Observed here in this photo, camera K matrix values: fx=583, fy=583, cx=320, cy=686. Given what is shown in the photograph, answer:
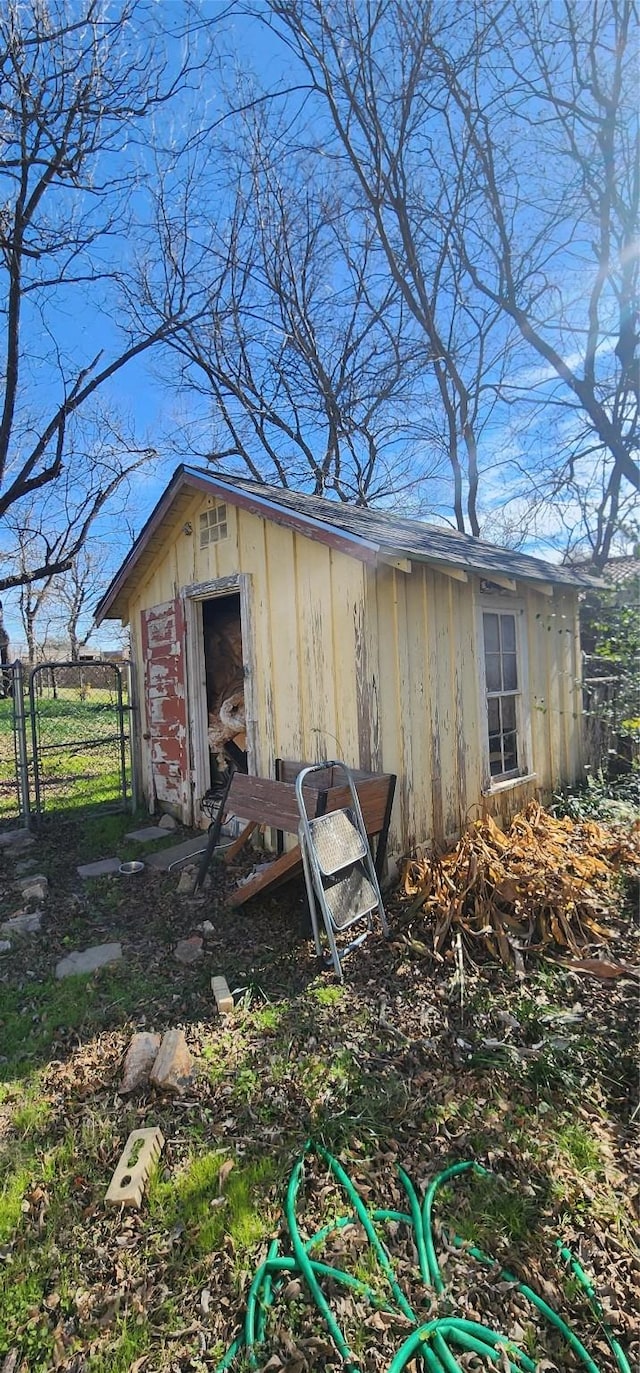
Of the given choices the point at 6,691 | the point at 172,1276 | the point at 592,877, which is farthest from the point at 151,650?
the point at 172,1276

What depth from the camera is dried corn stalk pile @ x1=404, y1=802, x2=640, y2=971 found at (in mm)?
3797

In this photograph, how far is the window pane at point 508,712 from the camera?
235 inches

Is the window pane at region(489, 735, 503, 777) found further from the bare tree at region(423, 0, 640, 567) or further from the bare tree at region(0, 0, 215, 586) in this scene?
the bare tree at region(0, 0, 215, 586)

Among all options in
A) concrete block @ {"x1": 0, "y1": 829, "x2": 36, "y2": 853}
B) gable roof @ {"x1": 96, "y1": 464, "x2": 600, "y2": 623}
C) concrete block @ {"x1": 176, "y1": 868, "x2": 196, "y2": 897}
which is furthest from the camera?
concrete block @ {"x1": 0, "y1": 829, "x2": 36, "y2": 853}

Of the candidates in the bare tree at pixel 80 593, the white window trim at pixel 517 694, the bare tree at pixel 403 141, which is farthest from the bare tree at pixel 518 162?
the bare tree at pixel 80 593

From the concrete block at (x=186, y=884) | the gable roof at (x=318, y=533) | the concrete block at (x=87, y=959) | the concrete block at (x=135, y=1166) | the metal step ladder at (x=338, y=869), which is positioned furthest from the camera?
the concrete block at (x=186, y=884)

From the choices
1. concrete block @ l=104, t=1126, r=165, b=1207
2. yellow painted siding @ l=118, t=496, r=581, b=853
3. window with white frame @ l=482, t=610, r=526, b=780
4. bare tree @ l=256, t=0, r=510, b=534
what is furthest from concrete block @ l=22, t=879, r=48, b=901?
bare tree @ l=256, t=0, r=510, b=534

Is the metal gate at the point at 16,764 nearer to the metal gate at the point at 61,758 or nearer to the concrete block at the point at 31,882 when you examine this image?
the metal gate at the point at 61,758

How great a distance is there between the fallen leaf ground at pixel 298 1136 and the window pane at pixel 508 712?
8.05 feet

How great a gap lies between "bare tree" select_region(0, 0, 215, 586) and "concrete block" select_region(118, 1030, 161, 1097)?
29.3 feet

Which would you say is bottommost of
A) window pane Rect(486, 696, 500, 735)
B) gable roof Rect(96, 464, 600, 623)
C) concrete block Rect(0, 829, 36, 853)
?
concrete block Rect(0, 829, 36, 853)

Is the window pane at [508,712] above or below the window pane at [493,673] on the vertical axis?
below

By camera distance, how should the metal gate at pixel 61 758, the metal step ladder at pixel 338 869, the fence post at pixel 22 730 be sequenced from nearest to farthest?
the metal step ladder at pixel 338 869
the fence post at pixel 22 730
the metal gate at pixel 61 758

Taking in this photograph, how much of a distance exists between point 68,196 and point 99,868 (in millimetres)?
9775
